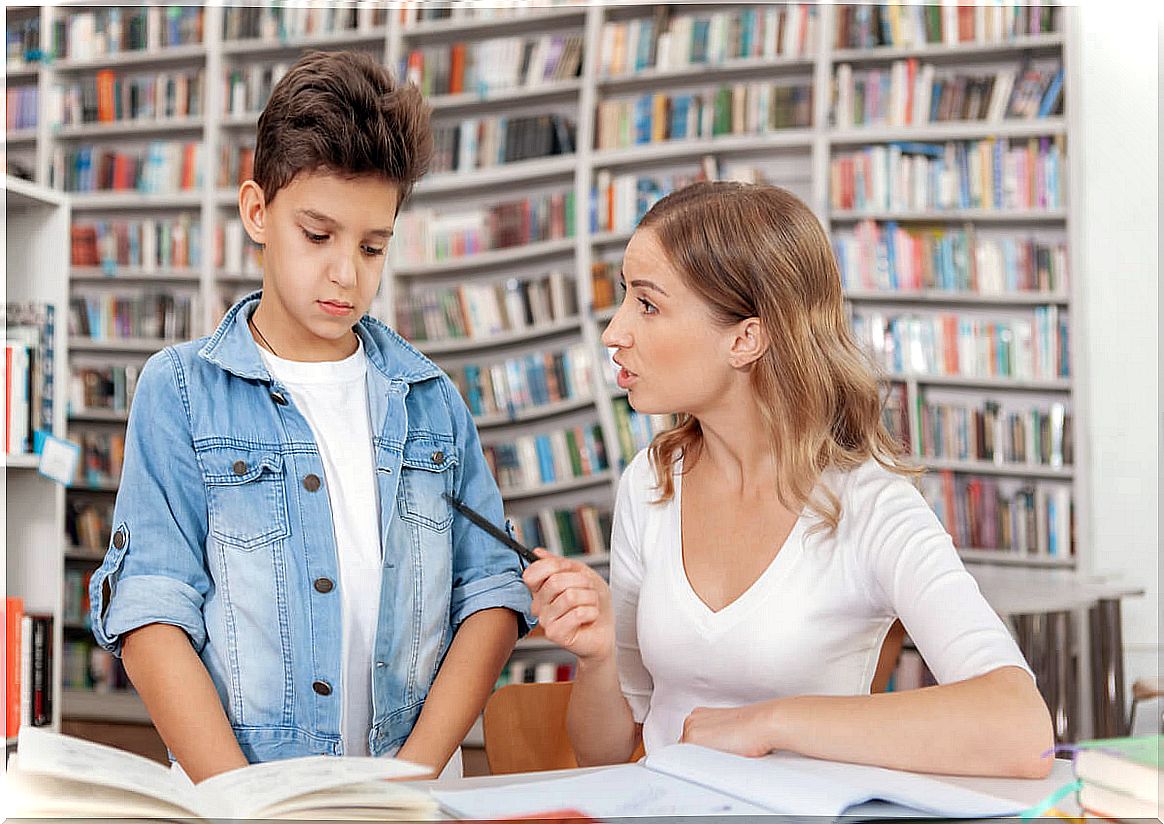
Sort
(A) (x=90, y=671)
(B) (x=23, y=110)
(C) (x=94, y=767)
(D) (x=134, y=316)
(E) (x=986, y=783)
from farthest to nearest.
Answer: (B) (x=23, y=110)
(D) (x=134, y=316)
(A) (x=90, y=671)
(E) (x=986, y=783)
(C) (x=94, y=767)

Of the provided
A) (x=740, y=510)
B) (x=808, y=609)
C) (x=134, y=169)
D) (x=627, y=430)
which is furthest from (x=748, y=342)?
(x=134, y=169)

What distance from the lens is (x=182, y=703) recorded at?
4.12 ft

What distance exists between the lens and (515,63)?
4.81 metres

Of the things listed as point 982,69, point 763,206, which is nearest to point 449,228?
point 982,69

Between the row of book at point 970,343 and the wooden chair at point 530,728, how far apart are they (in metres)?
2.98

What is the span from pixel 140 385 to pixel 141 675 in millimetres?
346

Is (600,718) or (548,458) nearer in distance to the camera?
(600,718)

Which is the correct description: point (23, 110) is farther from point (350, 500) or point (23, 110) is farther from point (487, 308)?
point (350, 500)

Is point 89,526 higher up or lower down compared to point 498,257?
lower down

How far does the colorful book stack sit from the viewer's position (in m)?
0.88

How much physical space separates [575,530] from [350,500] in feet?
10.7

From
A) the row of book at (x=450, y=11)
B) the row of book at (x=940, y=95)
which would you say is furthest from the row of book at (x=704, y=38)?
the row of book at (x=450, y=11)

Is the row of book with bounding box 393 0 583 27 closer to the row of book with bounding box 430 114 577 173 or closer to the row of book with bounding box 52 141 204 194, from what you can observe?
the row of book with bounding box 430 114 577 173

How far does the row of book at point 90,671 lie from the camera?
4.88 meters
